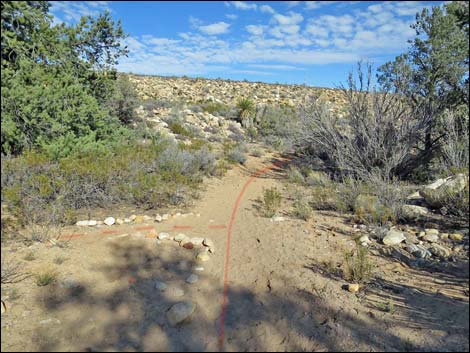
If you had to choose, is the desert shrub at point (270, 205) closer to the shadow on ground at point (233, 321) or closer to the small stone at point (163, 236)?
the small stone at point (163, 236)

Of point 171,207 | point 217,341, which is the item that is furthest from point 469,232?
point 171,207

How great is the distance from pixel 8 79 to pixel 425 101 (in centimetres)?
866

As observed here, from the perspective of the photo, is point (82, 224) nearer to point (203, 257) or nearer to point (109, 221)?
point (109, 221)

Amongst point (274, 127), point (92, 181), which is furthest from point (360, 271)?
point (274, 127)

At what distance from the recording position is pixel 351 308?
3.18 meters

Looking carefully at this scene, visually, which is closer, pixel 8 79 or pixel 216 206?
pixel 8 79

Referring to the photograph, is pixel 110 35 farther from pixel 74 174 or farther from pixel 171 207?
pixel 171 207

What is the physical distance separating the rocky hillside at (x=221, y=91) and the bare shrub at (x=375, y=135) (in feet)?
55.7

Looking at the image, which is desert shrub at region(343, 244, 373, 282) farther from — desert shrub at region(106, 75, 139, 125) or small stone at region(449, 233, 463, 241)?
desert shrub at region(106, 75, 139, 125)

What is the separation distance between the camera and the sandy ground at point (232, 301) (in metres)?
2.71

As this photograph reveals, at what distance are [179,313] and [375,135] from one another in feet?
20.9

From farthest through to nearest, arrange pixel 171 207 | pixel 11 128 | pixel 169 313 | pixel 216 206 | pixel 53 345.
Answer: pixel 216 206 → pixel 171 207 → pixel 11 128 → pixel 169 313 → pixel 53 345

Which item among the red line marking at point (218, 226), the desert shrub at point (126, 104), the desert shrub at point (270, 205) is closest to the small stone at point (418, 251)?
the desert shrub at point (270, 205)

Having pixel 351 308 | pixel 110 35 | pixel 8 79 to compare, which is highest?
pixel 110 35
